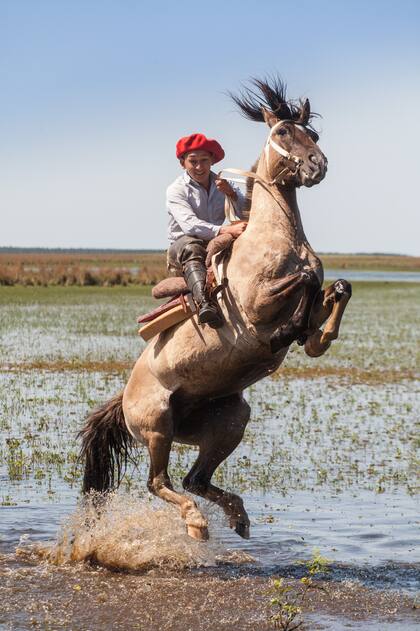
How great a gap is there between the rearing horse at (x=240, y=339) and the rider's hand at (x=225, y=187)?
10.4 inches

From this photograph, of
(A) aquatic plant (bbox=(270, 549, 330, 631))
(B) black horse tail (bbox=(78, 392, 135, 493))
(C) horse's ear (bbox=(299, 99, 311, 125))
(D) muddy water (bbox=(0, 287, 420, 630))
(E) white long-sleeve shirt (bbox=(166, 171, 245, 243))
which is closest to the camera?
(A) aquatic plant (bbox=(270, 549, 330, 631))

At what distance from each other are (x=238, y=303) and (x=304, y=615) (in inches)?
90.0

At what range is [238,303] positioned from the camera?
8.41m

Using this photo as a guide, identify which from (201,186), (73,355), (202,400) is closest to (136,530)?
(202,400)

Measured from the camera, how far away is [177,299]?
8938 millimetres

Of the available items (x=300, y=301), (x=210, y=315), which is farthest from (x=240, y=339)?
(x=300, y=301)

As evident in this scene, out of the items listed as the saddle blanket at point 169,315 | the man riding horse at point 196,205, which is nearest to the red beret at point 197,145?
the man riding horse at point 196,205

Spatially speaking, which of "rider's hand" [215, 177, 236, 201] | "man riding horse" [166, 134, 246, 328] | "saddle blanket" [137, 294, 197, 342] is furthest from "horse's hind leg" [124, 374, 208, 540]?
"rider's hand" [215, 177, 236, 201]

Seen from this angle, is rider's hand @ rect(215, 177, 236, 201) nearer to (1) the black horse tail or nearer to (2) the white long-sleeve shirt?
(2) the white long-sleeve shirt

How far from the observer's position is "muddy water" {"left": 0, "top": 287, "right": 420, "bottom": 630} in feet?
25.2

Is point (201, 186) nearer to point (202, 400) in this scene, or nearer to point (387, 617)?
point (202, 400)

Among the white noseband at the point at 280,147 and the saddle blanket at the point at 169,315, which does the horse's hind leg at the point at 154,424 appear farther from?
the white noseband at the point at 280,147

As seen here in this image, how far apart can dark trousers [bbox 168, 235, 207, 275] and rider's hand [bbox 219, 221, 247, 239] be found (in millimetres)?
250

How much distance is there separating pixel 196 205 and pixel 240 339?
1279mm
